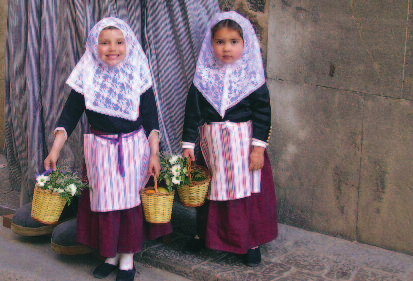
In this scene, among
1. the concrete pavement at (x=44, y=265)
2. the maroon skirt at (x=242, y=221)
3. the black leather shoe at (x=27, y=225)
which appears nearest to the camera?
the maroon skirt at (x=242, y=221)

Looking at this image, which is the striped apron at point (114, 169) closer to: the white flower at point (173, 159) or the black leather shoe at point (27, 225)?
the white flower at point (173, 159)

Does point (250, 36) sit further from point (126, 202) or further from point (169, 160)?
point (126, 202)

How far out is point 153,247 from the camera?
4.20 metres

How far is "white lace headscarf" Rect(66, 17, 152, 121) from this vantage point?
3668 millimetres

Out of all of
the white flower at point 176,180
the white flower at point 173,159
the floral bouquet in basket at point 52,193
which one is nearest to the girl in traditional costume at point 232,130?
the white flower at point 173,159

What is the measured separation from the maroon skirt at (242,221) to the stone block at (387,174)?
65cm

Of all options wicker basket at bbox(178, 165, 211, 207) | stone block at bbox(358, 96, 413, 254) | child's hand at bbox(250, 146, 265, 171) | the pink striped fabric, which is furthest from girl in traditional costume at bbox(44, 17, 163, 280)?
stone block at bbox(358, 96, 413, 254)

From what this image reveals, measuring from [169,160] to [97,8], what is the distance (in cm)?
123

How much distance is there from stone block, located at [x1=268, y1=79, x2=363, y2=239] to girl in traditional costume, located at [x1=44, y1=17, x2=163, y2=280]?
1023mm

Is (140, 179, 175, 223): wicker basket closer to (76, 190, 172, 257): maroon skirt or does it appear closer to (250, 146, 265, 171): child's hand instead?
(76, 190, 172, 257): maroon skirt

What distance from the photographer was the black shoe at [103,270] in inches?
153

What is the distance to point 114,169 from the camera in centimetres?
367

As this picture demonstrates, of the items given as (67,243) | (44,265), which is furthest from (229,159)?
(44,265)

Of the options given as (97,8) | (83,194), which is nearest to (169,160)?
(83,194)
